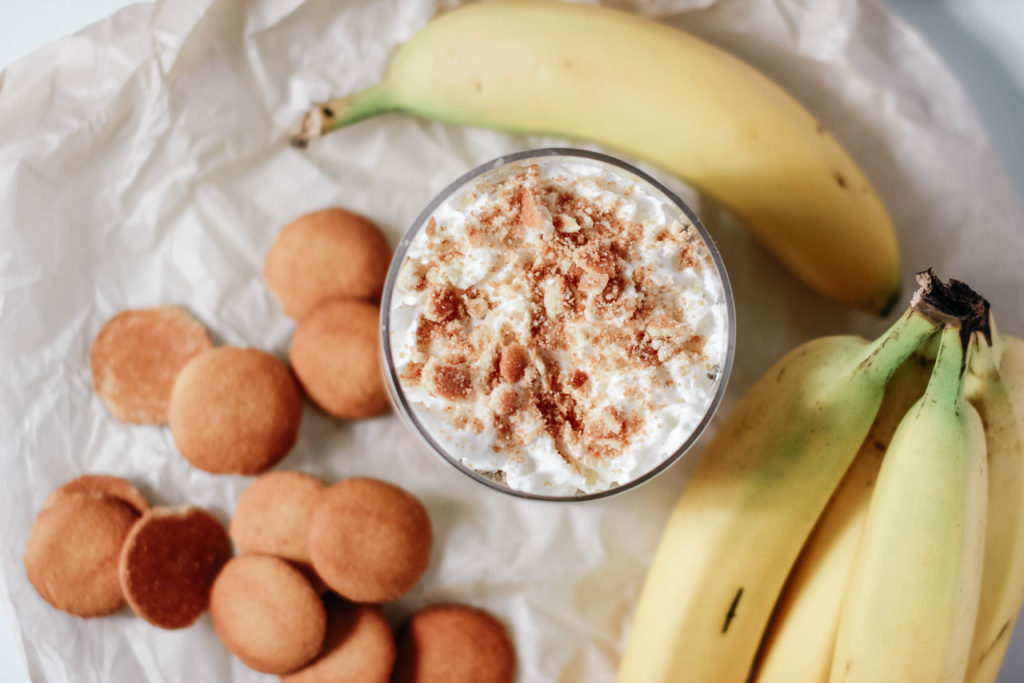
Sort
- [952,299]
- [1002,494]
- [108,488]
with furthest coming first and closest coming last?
1. [108,488]
2. [1002,494]
3. [952,299]

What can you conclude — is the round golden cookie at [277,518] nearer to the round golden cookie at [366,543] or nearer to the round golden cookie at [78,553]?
the round golden cookie at [366,543]

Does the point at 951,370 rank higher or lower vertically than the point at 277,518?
higher

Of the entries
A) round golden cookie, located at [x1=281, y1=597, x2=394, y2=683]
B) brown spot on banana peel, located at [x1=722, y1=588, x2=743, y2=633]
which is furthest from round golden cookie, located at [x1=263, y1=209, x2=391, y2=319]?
brown spot on banana peel, located at [x1=722, y1=588, x2=743, y2=633]

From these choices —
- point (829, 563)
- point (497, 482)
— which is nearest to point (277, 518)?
point (497, 482)

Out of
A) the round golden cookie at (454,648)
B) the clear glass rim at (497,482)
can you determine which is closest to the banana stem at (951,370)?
the clear glass rim at (497,482)

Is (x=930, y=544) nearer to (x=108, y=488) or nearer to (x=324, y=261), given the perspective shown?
(x=324, y=261)

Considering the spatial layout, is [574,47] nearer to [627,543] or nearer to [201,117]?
[201,117]
